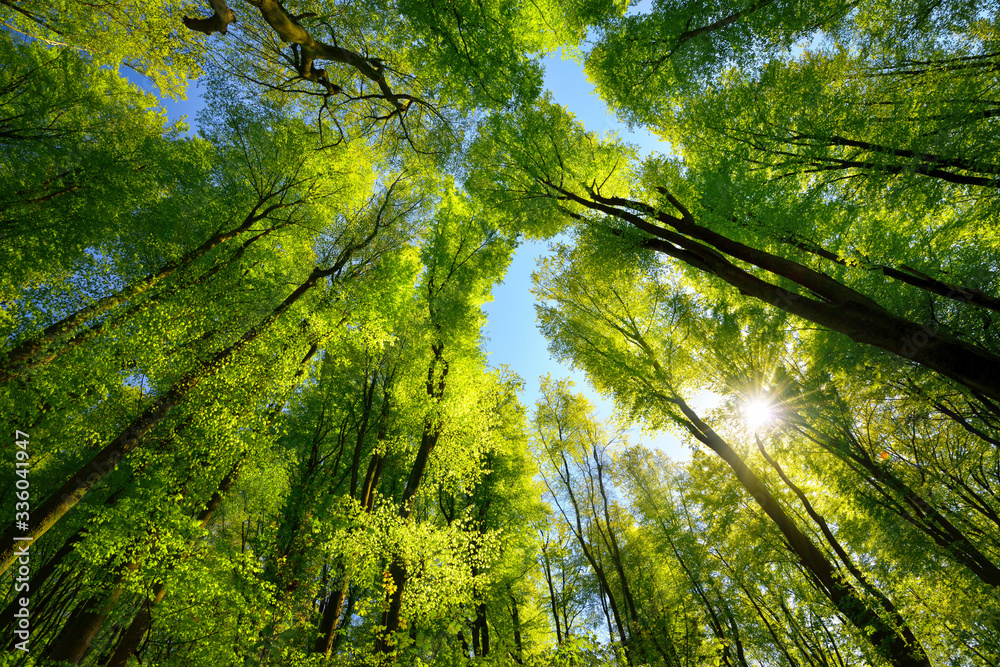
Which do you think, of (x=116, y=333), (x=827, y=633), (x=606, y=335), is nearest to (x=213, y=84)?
(x=116, y=333)

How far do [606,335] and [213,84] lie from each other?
1083 centimetres

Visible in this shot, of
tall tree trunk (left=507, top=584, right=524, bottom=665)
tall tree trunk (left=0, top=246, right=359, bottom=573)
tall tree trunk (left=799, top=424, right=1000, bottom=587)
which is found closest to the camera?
tall tree trunk (left=0, top=246, right=359, bottom=573)

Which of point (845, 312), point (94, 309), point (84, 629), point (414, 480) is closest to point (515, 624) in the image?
point (414, 480)

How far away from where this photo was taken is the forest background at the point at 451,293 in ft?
17.2

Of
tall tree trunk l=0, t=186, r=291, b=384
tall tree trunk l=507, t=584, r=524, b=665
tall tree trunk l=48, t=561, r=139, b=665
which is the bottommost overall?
tall tree trunk l=48, t=561, r=139, b=665

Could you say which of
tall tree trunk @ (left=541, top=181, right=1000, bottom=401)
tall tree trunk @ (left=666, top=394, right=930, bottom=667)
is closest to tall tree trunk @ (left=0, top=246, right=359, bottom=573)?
tall tree trunk @ (left=541, top=181, right=1000, bottom=401)

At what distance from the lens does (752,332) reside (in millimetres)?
8750

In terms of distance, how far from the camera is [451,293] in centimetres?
962

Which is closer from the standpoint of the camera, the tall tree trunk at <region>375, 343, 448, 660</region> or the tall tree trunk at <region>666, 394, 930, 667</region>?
the tall tree trunk at <region>666, 394, 930, 667</region>

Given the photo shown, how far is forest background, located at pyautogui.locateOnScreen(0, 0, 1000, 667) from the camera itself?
17.2 ft

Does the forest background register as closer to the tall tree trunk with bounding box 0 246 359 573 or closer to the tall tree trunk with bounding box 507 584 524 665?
the tall tree trunk with bounding box 0 246 359 573

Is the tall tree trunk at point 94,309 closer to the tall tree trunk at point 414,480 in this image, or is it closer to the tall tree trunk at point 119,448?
the tall tree trunk at point 119,448

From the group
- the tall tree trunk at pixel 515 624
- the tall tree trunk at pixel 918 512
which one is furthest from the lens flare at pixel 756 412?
the tall tree trunk at pixel 515 624

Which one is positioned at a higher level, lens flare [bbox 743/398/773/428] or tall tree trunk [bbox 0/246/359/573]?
lens flare [bbox 743/398/773/428]
